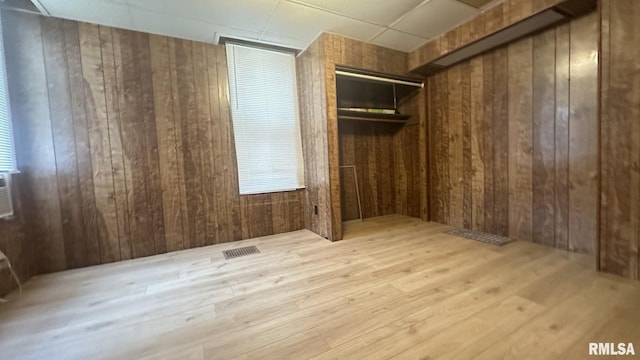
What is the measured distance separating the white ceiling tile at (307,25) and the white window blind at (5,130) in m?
2.14

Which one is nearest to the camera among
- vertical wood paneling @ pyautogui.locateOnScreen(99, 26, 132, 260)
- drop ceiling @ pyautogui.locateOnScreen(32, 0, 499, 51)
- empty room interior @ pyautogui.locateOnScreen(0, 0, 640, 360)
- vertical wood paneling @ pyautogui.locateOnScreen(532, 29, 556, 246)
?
empty room interior @ pyautogui.locateOnScreen(0, 0, 640, 360)

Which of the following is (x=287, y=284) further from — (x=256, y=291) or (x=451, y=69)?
(x=451, y=69)

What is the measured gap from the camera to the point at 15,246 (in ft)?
6.36

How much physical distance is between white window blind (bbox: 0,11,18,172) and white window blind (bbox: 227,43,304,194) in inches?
67.5

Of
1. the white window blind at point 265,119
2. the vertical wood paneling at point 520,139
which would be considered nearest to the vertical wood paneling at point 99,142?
the white window blind at point 265,119

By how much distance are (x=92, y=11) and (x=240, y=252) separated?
8.21 feet

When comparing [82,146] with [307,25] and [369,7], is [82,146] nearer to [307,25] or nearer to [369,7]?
[307,25]

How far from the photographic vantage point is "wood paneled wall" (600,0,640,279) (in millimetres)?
1565

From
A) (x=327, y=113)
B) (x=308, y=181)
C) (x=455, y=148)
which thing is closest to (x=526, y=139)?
(x=455, y=148)

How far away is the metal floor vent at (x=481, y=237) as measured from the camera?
2.44m

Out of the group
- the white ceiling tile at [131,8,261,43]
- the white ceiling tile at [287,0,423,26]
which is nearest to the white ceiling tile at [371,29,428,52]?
the white ceiling tile at [287,0,423,26]

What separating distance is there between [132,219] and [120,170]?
500 mm

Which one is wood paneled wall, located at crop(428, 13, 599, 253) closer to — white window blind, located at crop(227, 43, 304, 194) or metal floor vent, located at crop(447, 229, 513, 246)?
metal floor vent, located at crop(447, 229, 513, 246)

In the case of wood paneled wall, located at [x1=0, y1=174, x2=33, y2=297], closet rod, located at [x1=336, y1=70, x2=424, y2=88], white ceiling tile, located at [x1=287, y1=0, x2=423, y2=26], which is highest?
white ceiling tile, located at [x1=287, y1=0, x2=423, y2=26]
